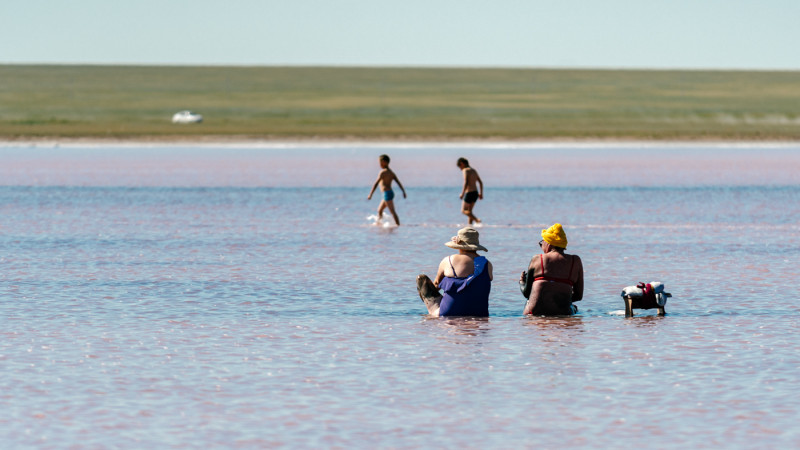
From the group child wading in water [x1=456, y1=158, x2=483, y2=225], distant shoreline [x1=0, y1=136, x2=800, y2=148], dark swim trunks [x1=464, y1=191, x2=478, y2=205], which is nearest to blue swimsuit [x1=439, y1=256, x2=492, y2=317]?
child wading in water [x1=456, y1=158, x2=483, y2=225]

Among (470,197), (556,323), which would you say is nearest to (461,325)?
(556,323)

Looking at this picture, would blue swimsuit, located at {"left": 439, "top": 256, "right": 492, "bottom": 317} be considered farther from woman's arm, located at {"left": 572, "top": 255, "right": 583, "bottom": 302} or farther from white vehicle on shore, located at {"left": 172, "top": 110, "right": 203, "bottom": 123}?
white vehicle on shore, located at {"left": 172, "top": 110, "right": 203, "bottom": 123}

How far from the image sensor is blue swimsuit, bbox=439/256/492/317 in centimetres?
1524

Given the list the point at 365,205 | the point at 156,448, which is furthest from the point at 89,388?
the point at 365,205

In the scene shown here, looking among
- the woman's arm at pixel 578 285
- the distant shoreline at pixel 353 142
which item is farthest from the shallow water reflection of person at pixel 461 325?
the distant shoreline at pixel 353 142

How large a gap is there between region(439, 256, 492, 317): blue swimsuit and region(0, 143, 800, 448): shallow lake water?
23 centimetres

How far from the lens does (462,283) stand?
50.0 ft

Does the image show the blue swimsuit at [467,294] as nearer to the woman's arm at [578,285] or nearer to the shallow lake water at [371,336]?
the shallow lake water at [371,336]

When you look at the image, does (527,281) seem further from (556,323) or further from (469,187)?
(469,187)

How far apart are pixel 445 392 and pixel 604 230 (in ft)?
58.0

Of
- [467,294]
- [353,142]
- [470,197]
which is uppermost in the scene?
[353,142]

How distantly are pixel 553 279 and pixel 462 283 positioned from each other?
3.22 ft

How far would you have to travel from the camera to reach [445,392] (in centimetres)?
1140

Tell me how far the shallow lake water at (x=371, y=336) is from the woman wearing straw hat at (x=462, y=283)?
9.7 inches
